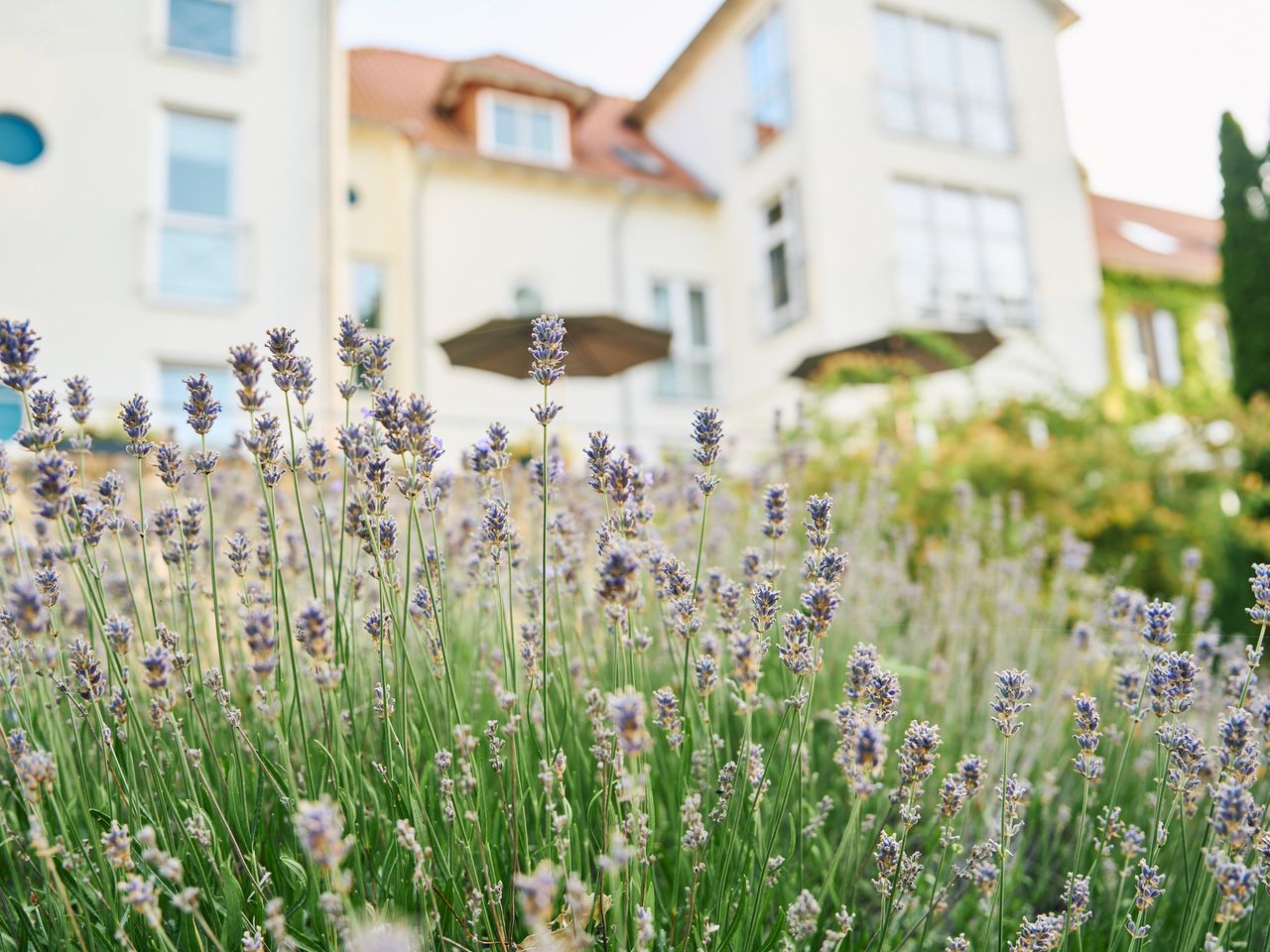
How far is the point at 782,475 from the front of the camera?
4449 mm

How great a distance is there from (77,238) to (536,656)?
1006cm

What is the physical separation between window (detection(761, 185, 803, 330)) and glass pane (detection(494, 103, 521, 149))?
12.0 feet

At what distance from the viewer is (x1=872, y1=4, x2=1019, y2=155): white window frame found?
14055 mm

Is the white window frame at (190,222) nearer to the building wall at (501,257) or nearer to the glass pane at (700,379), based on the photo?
the building wall at (501,257)

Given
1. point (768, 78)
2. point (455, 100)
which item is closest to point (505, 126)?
point (455, 100)

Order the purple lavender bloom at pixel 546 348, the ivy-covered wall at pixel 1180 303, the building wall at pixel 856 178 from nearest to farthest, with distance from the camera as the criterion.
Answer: the purple lavender bloom at pixel 546 348, the building wall at pixel 856 178, the ivy-covered wall at pixel 1180 303

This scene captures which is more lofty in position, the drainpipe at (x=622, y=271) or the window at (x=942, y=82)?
the window at (x=942, y=82)

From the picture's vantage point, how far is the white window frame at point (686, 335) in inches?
562

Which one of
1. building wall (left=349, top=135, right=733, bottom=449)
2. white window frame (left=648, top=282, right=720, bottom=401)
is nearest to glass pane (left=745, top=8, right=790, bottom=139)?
building wall (left=349, top=135, right=733, bottom=449)

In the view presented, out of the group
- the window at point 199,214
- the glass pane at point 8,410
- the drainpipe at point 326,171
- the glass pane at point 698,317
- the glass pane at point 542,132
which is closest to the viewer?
the glass pane at point 8,410

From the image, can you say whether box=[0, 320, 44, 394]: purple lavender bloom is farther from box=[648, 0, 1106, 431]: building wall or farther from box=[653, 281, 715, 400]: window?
box=[653, 281, 715, 400]: window

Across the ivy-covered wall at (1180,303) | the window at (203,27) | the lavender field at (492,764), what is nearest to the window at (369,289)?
the window at (203,27)

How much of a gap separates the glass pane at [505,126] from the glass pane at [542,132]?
0.24 metres

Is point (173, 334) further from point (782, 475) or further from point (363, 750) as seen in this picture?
point (363, 750)
